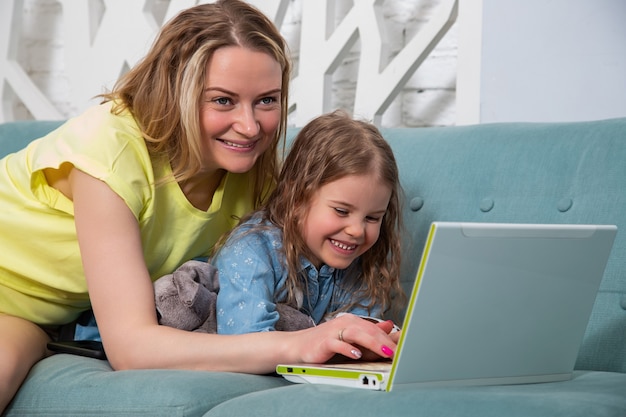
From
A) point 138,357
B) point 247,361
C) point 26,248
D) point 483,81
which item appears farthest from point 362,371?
point 483,81

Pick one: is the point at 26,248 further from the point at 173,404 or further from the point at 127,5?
the point at 127,5

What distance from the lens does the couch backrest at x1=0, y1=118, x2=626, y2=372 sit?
1.63 m

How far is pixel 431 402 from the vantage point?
115cm

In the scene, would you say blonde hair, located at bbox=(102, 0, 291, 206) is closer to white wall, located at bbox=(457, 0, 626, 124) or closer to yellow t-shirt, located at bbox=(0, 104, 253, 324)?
yellow t-shirt, located at bbox=(0, 104, 253, 324)

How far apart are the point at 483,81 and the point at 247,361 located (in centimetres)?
113

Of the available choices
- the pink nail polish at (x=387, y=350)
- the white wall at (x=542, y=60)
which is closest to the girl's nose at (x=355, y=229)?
the pink nail polish at (x=387, y=350)

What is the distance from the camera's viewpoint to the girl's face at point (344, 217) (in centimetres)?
169

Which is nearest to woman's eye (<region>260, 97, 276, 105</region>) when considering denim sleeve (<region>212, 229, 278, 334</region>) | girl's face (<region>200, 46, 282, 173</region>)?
girl's face (<region>200, 46, 282, 173</region>)

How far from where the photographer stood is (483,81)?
228 cm

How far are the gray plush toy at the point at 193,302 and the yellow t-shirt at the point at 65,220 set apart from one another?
0.08m

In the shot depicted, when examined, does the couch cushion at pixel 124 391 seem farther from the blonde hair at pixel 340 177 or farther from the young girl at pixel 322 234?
the blonde hair at pixel 340 177

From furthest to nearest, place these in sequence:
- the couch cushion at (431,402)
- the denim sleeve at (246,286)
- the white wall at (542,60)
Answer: the white wall at (542,60), the denim sleeve at (246,286), the couch cushion at (431,402)

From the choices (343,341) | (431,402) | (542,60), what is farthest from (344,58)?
(431,402)

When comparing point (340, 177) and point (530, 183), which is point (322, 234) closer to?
point (340, 177)
